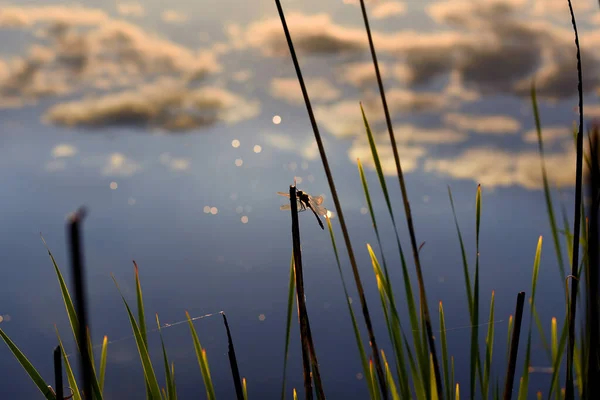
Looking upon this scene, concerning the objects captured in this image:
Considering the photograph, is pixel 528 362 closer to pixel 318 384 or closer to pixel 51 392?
pixel 318 384

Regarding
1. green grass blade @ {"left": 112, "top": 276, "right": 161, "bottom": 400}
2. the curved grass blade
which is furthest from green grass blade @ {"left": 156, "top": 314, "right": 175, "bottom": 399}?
the curved grass blade

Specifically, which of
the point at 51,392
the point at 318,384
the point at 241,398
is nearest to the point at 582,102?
the point at 318,384

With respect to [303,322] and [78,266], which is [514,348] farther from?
[78,266]

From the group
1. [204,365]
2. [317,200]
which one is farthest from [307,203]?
[204,365]

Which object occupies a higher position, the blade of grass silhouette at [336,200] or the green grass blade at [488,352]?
the blade of grass silhouette at [336,200]

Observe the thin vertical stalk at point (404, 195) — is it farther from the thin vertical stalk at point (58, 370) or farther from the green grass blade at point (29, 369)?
the green grass blade at point (29, 369)

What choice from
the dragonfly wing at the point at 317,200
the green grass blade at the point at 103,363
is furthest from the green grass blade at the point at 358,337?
the green grass blade at the point at 103,363

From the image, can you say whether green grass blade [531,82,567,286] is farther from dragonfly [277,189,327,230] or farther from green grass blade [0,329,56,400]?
green grass blade [0,329,56,400]

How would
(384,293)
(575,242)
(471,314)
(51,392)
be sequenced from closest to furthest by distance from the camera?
(575,242), (51,392), (471,314), (384,293)
